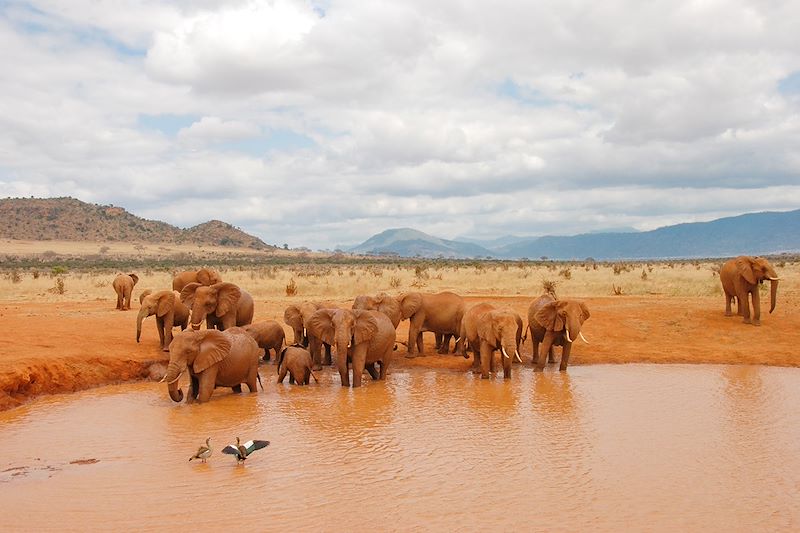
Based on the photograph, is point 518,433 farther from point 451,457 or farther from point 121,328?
point 121,328

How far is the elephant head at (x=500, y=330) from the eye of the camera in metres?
14.7

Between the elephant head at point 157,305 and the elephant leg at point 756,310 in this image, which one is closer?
the elephant head at point 157,305

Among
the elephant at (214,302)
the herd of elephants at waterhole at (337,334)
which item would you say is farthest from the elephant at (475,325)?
the elephant at (214,302)

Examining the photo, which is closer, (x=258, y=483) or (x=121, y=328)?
(x=258, y=483)

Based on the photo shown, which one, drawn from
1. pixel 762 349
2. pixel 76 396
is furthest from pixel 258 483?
pixel 762 349

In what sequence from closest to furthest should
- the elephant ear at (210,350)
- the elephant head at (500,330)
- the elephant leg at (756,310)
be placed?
the elephant ear at (210,350), the elephant head at (500,330), the elephant leg at (756,310)

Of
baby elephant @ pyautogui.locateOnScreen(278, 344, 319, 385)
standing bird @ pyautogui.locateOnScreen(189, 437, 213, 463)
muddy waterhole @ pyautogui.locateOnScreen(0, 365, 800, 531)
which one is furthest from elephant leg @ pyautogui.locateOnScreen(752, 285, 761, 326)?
standing bird @ pyautogui.locateOnScreen(189, 437, 213, 463)

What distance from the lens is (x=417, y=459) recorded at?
9.74 m

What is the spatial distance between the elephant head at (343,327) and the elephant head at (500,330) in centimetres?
225

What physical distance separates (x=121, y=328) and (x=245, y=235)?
440 ft

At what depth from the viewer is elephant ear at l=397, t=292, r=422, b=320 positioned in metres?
17.4

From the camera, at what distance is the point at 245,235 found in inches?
5969

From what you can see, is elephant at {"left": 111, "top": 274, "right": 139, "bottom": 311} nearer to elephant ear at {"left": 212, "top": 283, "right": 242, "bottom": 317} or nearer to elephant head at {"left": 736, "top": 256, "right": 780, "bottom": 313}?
elephant ear at {"left": 212, "top": 283, "right": 242, "bottom": 317}

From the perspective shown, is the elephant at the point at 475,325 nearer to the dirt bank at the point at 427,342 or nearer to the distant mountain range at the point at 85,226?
the dirt bank at the point at 427,342
